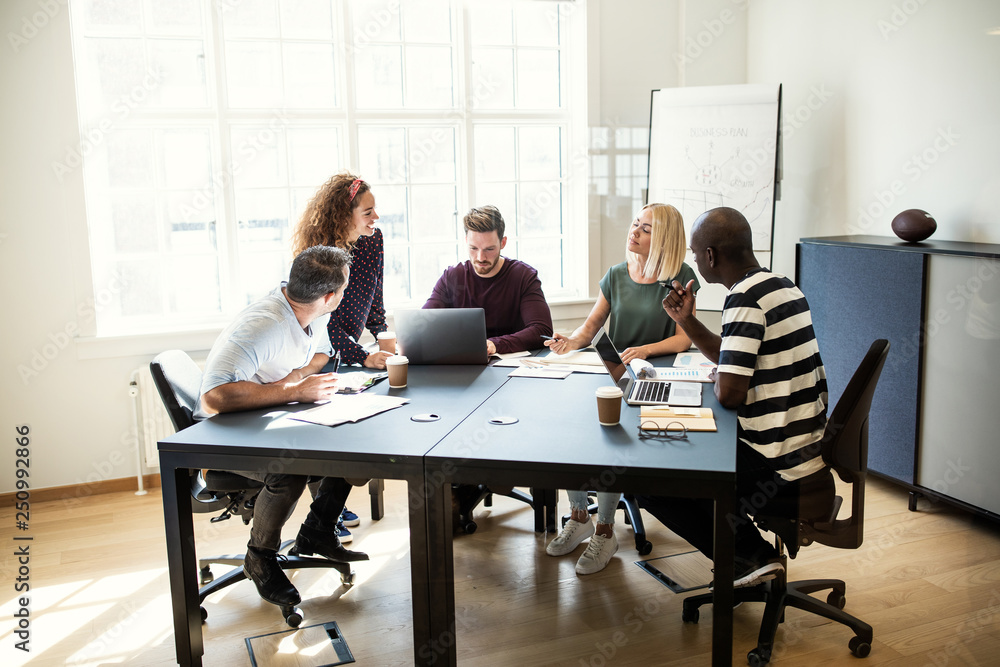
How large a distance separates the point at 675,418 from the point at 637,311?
1125mm

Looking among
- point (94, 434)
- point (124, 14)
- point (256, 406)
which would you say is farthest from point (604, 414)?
point (124, 14)

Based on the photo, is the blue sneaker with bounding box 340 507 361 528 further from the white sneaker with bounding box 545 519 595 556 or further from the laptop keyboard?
the laptop keyboard

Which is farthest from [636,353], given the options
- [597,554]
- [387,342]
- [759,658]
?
[759,658]

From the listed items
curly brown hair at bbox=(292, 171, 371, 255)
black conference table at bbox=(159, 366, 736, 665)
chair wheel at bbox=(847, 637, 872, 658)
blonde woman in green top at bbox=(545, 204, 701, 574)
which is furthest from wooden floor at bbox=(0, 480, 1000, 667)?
curly brown hair at bbox=(292, 171, 371, 255)

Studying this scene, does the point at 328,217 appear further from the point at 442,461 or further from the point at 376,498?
the point at 442,461

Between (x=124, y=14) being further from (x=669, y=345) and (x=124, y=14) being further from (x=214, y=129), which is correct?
(x=669, y=345)

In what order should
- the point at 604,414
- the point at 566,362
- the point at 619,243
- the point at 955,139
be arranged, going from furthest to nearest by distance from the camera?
1. the point at 619,243
2. the point at 955,139
3. the point at 566,362
4. the point at 604,414

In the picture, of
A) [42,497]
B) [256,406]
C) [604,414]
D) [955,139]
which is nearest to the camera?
[604,414]

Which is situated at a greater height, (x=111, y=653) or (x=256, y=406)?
(x=256, y=406)

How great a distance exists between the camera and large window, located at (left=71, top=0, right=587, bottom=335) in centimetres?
401

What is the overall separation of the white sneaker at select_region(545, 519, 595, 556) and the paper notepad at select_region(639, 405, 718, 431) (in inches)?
36.3

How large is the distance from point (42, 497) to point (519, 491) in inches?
91.1

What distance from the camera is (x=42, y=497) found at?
3.87 meters

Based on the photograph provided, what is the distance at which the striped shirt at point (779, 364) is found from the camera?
2225 millimetres
